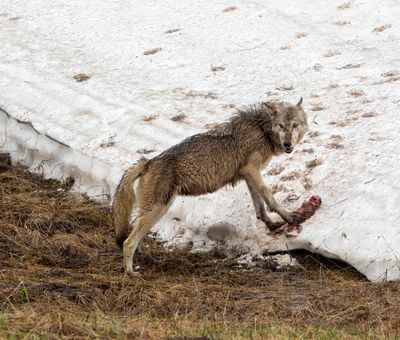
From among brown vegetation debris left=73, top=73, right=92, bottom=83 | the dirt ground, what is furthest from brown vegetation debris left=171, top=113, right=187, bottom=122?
brown vegetation debris left=73, top=73, right=92, bottom=83

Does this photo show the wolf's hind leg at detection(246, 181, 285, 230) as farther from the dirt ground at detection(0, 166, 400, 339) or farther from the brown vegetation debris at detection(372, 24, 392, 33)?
the brown vegetation debris at detection(372, 24, 392, 33)

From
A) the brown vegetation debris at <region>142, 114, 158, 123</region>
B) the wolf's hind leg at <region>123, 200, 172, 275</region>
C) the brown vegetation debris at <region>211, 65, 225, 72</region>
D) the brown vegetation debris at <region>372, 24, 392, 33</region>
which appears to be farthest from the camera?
the brown vegetation debris at <region>372, 24, 392, 33</region>

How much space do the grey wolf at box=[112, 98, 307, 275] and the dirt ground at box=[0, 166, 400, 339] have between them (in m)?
0.71

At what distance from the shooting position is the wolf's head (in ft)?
39.8

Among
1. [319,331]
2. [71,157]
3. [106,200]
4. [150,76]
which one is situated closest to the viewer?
[319,331]

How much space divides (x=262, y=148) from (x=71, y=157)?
420 cm

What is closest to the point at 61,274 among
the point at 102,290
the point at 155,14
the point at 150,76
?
the point at 102,290

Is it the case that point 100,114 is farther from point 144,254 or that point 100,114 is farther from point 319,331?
point 319,331

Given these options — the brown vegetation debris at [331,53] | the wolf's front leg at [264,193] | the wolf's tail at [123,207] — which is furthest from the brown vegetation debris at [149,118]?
the wolf's tail at [123,207]

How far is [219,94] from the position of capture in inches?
635

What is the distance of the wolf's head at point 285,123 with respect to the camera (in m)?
12.1

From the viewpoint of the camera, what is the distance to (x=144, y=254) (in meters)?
12.0

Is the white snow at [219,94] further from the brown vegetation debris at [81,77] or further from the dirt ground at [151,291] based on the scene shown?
the dirt ground at [151,291]

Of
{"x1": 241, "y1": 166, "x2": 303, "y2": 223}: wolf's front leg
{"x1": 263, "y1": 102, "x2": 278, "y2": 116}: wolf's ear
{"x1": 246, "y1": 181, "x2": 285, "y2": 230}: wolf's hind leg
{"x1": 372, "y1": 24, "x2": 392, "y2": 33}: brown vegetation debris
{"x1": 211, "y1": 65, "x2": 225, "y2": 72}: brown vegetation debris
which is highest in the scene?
{"x1": 263, "y1": 102, "x2": 278, "y2": 116}: wolf's ear
